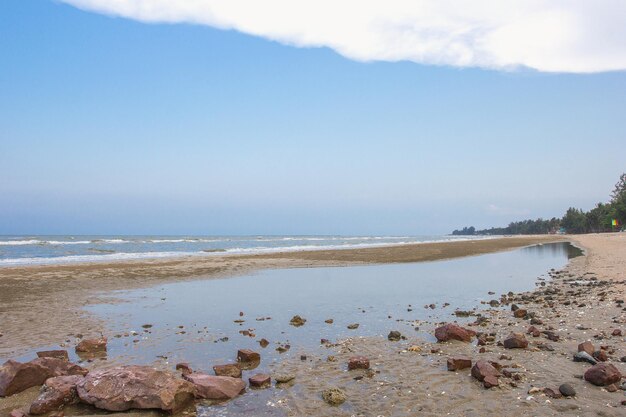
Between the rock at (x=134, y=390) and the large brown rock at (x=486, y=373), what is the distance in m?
5.03

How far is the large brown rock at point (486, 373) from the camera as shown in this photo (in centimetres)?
769

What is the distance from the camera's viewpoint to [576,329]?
1162cm

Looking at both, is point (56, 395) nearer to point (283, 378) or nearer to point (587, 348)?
point (283, 378)

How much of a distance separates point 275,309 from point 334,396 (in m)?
8.93

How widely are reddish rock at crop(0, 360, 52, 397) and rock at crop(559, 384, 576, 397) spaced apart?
29.4ft

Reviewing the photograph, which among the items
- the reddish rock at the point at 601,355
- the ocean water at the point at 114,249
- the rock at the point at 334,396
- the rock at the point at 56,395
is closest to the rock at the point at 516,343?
the reddish rock at the point at 601,355

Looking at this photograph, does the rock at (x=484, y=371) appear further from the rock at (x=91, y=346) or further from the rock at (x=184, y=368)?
the rock at (x=91, y=346)

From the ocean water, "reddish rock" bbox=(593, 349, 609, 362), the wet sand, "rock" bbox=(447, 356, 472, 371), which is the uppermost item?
"reddish rock" bbox=(593, 349, 609, 362)

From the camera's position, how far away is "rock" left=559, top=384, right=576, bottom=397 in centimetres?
715

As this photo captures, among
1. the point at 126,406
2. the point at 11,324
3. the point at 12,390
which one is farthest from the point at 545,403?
the point at 11,324

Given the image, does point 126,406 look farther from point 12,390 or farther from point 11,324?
point 11,324

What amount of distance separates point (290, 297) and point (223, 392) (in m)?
11.4

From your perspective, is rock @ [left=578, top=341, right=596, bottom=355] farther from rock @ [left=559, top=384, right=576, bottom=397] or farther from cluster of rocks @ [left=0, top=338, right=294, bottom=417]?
cluster of rocks @ [left=0, top=338, right=294, bottom=417]

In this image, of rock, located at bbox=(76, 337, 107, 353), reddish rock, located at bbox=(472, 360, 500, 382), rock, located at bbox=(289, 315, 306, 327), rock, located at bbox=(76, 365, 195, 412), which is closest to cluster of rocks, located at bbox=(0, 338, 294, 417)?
rock, located at bbox=(76, 365, 195, 412)
